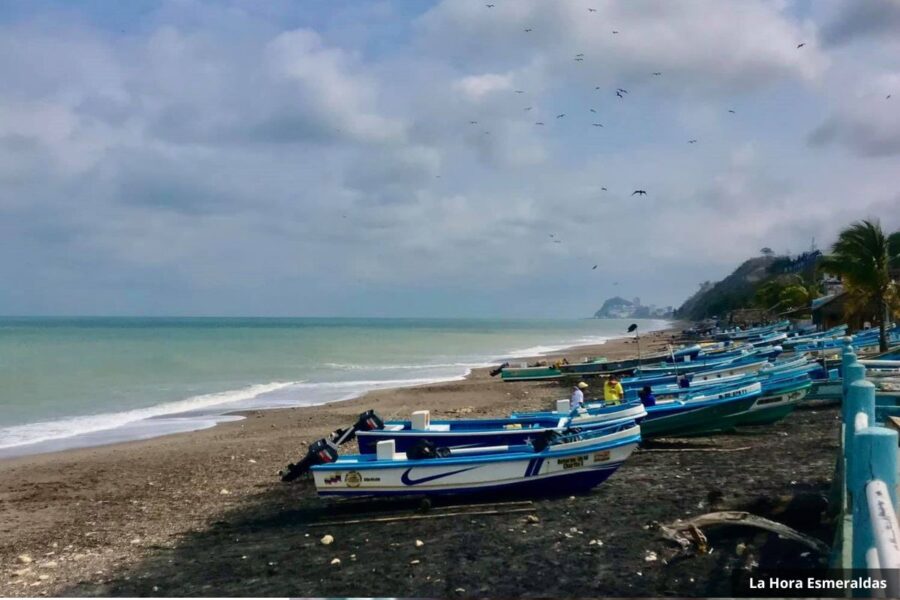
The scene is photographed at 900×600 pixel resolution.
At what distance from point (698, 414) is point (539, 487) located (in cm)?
652

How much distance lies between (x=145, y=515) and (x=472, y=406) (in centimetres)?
1703

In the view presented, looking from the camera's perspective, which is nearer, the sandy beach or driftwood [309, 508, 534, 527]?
the sandy beach

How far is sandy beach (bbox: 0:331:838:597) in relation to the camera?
8781 mm

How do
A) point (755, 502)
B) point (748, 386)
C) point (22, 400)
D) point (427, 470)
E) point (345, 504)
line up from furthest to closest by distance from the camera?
1. point (22, 400)
2. point (748, 386)
3. point (345, 504)
4. point (427, 470)
5. point (755, 502)

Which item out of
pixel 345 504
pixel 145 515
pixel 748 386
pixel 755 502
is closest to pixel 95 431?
pixel 145 515

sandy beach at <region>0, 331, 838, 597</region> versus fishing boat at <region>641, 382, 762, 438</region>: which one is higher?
fishing boat at <region>641, 382, 762, 438</region>

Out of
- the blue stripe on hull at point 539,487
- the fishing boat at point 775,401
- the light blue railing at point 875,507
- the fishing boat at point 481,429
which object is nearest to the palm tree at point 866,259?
the fishing boat at point 775,401

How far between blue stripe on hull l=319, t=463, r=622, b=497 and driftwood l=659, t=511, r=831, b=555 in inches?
115

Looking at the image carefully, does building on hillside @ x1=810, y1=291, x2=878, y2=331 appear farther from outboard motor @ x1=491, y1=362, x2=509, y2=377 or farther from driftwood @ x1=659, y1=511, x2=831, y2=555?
driftwood @ x1=659, y1=511, x2=831, y2=555

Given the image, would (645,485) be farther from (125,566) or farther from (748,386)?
(125,566)

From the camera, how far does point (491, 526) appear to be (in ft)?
36.0

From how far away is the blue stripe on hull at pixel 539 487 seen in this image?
12.3 meters

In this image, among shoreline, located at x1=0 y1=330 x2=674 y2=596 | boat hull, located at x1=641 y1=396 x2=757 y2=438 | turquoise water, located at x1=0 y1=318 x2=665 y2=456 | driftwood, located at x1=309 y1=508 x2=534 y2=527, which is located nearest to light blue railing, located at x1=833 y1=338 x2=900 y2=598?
driftwood, located at x1=309 y1=508 x2=534 y2=527

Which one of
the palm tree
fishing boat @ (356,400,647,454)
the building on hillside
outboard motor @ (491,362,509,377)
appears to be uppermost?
the palm tree
